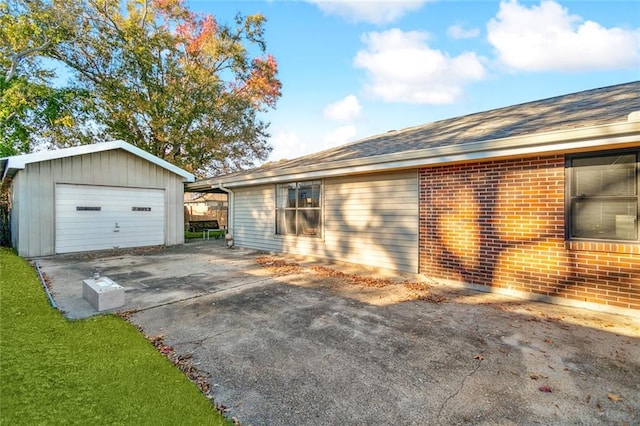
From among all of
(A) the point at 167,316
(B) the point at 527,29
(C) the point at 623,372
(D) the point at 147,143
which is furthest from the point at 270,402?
(D) the point at 147,143

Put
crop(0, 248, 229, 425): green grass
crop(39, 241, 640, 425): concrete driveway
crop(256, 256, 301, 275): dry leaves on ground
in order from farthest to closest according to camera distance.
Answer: crop(256, 256, 301, 275): dry leaves on ground → crop(39, 241, 640, 425): concrete driveway → crop(0, 248, 229, 425): green grass

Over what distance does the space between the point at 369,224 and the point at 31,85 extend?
59.4 ft

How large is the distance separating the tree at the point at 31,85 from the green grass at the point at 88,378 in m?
16.3

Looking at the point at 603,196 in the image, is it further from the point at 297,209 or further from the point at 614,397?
the point at 297,209

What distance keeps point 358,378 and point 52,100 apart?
20578 mm

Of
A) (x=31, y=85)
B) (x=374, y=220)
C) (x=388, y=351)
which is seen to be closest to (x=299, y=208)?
(x=374, y=220)

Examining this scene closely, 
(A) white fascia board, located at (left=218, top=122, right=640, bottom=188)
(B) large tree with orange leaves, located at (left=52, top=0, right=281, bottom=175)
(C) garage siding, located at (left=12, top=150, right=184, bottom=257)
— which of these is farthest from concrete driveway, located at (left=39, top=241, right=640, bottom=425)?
(B) large tree with orange leaves, located at (left=52, top=0, right=281, bottom=175)

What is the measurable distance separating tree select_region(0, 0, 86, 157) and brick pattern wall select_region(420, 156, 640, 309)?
61.5 ft

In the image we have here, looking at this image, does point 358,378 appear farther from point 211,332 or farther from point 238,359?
point 211,332

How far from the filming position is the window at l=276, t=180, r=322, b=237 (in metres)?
8.77

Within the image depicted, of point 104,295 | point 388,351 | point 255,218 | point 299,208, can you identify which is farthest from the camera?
point 255,218

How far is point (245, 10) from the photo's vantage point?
65.1 feet

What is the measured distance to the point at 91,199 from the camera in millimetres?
10219

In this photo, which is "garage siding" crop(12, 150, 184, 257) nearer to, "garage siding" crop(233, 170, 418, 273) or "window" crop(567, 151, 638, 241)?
"garage siding" crop(233, 170, 418, 273)
